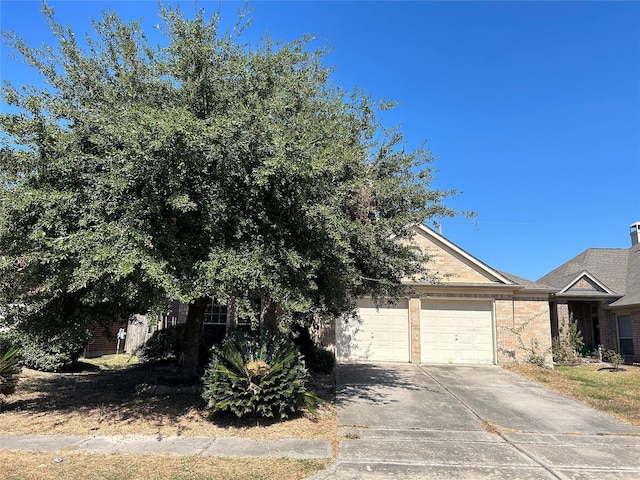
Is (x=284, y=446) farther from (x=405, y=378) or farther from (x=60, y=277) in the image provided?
(x=405, y=378)

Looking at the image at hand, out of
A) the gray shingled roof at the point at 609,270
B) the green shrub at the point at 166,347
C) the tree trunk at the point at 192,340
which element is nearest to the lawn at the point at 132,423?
the tree trunk at the point at 192,340

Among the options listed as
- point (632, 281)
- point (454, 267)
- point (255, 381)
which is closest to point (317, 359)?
point (255, 381)

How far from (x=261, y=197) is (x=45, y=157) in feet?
11.9

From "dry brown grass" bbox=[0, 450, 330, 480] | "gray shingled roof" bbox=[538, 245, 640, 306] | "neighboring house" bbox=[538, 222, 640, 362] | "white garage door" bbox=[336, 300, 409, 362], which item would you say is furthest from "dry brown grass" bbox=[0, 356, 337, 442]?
"gray shingled roof" bbox=[538, 245, 640, 306]

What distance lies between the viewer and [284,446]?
700 centimetres

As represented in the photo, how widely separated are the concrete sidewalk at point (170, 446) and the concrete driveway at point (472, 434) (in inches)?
26.1

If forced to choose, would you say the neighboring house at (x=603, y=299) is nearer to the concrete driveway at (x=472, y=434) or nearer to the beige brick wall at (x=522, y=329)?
the beige brick wall at (x=522, y=329)

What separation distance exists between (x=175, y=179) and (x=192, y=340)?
17.2 feet

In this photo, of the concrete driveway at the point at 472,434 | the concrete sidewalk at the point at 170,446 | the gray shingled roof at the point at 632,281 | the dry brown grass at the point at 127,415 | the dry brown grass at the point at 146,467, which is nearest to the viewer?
the dry brown grass at the point at 146,467

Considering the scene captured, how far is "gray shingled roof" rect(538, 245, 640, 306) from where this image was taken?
65.3 ft

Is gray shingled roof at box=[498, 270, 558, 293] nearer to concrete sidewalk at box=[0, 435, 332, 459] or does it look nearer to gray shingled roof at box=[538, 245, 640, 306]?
gray shingled roof at box=[538, 245, 640, 306]

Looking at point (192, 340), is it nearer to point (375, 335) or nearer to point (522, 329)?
point (375, 335)

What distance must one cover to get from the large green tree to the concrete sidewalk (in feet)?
6.94

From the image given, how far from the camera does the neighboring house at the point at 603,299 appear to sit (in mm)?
19031
